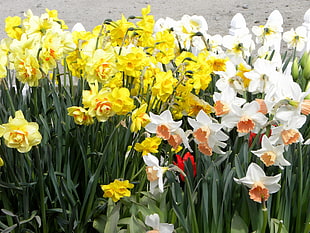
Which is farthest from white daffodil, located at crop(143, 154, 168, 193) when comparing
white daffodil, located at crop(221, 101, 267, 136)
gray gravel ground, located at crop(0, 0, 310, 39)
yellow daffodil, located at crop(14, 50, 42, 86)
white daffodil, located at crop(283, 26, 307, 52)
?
gray gravel ground, located at crop(0, 0, 310, 39)

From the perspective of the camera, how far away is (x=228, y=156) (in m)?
1.72

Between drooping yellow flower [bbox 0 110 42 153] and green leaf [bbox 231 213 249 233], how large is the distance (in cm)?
67

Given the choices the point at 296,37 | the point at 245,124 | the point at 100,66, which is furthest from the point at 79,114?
the point at 296,37

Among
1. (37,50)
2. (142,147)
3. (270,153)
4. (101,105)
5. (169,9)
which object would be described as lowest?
(169,9)

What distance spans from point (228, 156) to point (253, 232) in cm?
29

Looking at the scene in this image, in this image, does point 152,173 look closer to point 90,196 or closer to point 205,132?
point 205,132

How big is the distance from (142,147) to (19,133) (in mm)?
492

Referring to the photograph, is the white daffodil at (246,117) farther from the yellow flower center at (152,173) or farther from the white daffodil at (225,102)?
the yellow flower center at (152,173)

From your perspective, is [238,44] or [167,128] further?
[238,44]

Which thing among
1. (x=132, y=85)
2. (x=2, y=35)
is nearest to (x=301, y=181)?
(x=132, y=85)

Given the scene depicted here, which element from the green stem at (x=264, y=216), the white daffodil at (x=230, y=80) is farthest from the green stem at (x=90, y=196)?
the green stem at (x=264, y=216)

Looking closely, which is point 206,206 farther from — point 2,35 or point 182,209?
point 2,35

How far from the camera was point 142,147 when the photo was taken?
1.70m

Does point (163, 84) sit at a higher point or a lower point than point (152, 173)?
higher
